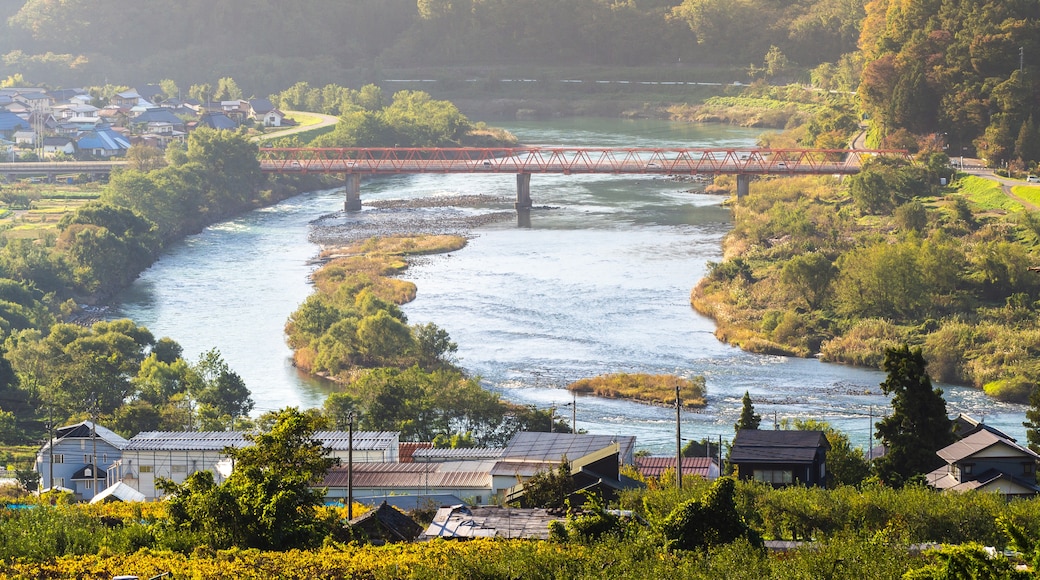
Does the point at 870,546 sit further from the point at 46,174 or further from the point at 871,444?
the point at 46,174

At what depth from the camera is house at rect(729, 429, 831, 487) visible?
22.5m

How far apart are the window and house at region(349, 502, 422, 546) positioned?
19.3 ft

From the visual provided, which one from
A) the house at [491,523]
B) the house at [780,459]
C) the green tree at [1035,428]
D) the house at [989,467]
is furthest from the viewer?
the green tree at [1035,428]

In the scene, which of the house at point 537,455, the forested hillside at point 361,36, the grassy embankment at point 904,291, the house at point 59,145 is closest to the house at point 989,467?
the house at point 537,455

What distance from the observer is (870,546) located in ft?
51.6

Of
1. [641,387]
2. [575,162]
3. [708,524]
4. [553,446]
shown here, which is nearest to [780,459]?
[553,446]

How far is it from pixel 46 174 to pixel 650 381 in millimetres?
35733

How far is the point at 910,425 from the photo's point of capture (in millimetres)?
22969

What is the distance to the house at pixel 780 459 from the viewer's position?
22484mm

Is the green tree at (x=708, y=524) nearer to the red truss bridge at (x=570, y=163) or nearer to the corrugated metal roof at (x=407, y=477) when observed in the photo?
the corrugated metal roof at (x=407, y=477)

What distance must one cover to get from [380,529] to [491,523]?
52.0 inches

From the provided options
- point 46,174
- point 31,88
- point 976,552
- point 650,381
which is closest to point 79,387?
point 650,381

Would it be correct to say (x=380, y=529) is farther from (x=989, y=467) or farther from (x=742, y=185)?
(x=742, y=185)

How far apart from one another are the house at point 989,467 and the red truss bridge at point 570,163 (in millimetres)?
33149
